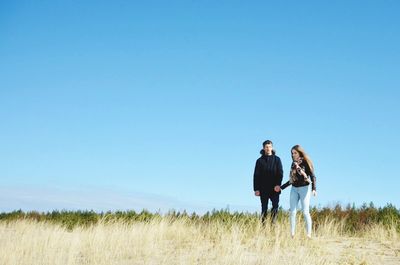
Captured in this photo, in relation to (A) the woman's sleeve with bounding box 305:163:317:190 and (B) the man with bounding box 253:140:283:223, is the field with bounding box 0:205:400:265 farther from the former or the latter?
(A) the woman's sleeve with bounding box 305:163:317:190

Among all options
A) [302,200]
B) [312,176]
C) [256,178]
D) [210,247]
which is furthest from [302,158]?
[210,247]

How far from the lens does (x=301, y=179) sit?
33.4 ft

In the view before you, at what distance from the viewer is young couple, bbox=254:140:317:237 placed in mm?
10219

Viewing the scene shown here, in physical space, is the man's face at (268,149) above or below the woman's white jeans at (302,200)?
above

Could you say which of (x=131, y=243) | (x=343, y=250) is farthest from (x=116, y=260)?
(x=343, y=250)

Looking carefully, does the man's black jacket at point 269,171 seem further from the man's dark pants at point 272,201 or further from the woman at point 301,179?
the woman at point 301,179

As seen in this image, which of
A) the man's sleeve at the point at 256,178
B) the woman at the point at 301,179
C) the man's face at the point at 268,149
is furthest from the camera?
the man's sleeve at the point at 256,178

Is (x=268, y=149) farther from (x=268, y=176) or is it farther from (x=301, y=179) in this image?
(x=301, y=179)

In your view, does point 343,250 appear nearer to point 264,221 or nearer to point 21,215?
point 264,221

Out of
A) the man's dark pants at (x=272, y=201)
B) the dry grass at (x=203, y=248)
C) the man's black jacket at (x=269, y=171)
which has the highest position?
the man's black jacket at (x=269, y=171)

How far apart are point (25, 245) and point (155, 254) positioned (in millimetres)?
3895

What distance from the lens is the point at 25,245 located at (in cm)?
1233

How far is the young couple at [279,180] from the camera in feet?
33.5

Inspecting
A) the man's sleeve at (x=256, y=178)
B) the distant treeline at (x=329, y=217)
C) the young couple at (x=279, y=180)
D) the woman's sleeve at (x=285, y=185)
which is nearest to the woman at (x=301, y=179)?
the young couple at (x=279, y=180)
